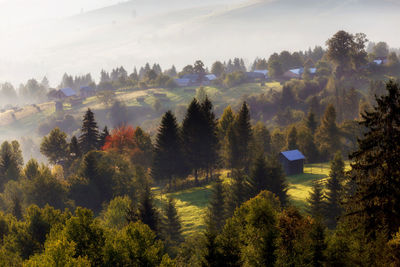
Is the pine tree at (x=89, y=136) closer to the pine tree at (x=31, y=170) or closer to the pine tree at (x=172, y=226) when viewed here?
the pine tree at (x=31, y=170)

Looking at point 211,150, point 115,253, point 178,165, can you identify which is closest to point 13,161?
point 178,165

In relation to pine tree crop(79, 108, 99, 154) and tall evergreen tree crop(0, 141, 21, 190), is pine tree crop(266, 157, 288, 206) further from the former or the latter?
tall evergreen tree crop(0, 141, 21, 190)

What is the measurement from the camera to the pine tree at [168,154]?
72.4 meters

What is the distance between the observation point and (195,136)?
240 ft

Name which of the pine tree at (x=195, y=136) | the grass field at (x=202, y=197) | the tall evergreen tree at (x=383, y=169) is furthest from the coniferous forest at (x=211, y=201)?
the grass field at (x=202, y=197)

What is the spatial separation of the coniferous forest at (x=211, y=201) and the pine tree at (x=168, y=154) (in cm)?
20

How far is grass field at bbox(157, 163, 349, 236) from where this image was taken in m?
54.6

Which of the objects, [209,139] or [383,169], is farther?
[209,139]

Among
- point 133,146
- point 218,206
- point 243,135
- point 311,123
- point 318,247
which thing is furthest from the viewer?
point 311,123

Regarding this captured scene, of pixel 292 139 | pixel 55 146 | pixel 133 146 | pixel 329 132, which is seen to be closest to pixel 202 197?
pixel 133 146

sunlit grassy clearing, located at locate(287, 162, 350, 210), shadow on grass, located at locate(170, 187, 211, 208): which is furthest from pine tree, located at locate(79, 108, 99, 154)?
sunlit grassy clearing, located at locate(287, 162, 350, 210)

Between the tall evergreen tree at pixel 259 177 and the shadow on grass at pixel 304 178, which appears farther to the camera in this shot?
the shadow on grass at pixel 304 178

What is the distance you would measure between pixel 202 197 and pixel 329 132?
37.5 m

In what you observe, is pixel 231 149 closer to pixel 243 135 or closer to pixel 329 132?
pixel 243 135
